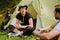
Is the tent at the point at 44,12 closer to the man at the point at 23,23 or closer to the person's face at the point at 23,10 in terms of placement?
the man at the point at 23,23

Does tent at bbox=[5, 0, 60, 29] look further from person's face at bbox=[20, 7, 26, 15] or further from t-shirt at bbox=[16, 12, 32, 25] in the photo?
person's face at bbox=[20, 7, 26, 15]

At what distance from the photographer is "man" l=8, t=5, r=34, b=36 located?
7.98 m

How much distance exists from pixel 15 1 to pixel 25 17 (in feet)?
24.1

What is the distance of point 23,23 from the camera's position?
809 cm

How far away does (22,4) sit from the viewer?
8.46 m

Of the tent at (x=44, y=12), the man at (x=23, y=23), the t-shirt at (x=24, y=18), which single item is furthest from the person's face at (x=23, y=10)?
the tent at (x=44, y=12)

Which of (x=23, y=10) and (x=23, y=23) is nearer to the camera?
(x=23, y=10)

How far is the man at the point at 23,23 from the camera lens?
26.2 ft

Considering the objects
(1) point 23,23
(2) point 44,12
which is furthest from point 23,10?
(2) point 44,12

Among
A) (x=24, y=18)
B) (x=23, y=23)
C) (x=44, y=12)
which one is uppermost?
(x=44, y=12)

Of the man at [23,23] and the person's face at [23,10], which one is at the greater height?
the person's face at [23,10]

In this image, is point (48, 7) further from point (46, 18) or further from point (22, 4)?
point (22, 4)

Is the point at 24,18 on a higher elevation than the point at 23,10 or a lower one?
lower

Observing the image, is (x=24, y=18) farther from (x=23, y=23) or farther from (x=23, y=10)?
(x=23, y=10)
